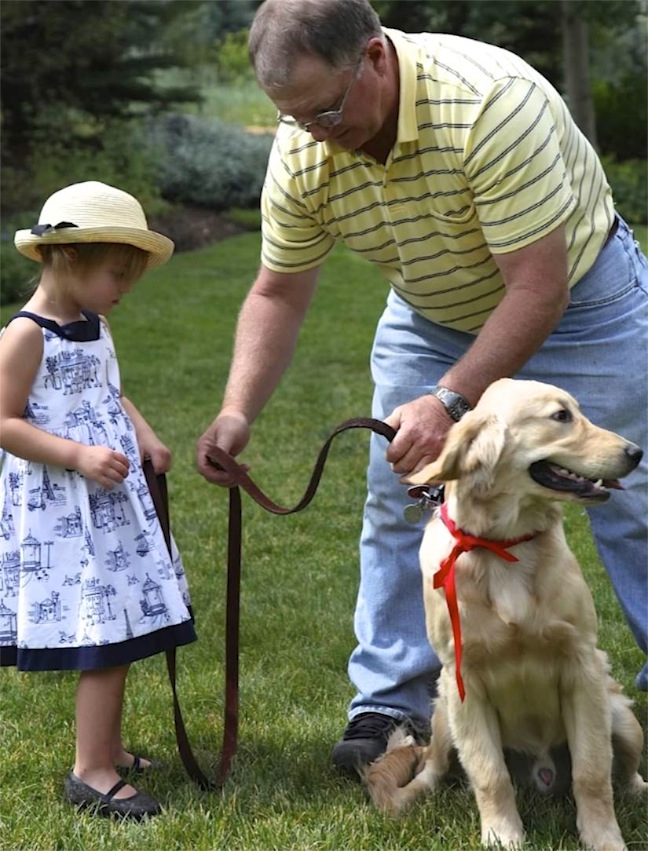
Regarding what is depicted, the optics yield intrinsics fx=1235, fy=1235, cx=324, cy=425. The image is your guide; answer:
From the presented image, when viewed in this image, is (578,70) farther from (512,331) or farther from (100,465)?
(100,465)

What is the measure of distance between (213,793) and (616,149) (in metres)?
21.3

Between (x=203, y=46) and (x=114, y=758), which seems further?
(x=203, y=46)

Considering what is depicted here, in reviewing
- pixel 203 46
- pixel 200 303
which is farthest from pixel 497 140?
pixel 203 46

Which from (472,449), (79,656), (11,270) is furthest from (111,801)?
(11,270)

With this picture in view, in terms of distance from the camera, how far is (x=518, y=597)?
3.15m

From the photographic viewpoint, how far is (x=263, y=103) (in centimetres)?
2558

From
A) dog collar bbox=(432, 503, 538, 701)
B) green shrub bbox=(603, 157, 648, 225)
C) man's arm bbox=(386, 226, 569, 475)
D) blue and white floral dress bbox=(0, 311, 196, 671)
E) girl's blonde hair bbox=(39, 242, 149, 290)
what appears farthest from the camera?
green shrub bbox=(603, 157, 648, 225)

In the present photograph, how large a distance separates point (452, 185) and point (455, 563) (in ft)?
3.43

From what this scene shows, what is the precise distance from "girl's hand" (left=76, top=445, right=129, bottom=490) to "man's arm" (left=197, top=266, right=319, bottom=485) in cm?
46

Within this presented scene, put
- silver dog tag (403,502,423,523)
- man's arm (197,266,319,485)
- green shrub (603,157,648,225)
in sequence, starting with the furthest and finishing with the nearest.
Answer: green shrub (603,157,648,225) < man's arm (197,266,319,485) < silver dog tag (403,502,423,523)

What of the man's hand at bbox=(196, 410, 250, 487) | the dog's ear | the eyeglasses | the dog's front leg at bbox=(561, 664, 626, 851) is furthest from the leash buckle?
the eyeglasses

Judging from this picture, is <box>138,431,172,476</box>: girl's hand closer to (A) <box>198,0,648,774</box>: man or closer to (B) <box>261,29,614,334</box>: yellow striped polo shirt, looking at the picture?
(A) <box>198,0,648,774</box>: man

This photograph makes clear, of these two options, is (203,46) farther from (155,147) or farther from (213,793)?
(213,793)

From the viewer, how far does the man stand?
3289mm
